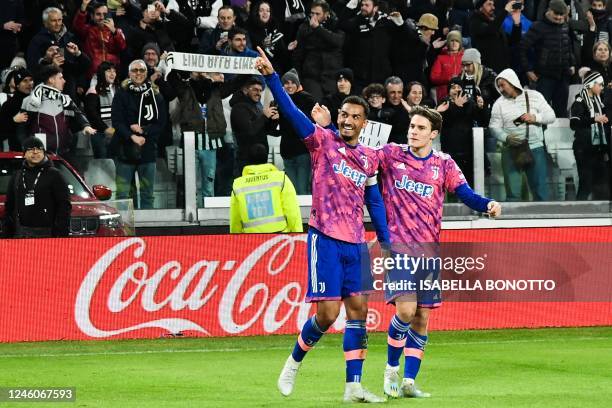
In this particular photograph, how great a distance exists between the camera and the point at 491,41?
70.3 ft

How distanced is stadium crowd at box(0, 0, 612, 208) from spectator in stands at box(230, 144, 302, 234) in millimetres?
2287

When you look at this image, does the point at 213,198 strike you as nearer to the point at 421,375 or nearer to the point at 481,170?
the point at 481,170

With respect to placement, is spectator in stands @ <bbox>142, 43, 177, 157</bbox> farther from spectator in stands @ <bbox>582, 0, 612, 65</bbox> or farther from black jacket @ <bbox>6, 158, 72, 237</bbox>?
spectator in stands @ <bbox>582, 0, 612, 65</bbox>

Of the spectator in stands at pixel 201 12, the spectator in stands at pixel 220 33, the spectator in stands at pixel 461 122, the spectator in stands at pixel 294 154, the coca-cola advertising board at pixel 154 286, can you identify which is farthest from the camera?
the spectator in stands at pixel 201 12

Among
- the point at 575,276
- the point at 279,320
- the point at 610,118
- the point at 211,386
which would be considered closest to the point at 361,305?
the point at 211,386

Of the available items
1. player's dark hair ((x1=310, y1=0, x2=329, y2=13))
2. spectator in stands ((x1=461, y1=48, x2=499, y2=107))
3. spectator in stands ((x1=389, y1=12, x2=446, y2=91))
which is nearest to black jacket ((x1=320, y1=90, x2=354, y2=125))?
player's dark hair ((x1=310, y1=0, x2=329, y2=13))

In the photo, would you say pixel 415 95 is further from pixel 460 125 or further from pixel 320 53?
pixel 320 53

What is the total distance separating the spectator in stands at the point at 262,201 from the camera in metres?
15.1

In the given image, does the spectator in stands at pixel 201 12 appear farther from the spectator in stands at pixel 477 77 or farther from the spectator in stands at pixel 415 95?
the spectator in stands at pixel 477 77

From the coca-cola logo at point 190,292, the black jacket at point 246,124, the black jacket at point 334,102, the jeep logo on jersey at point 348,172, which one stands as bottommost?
the coca-cola logo at point 190,292

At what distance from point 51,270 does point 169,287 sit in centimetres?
140

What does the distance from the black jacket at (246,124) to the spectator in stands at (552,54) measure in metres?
5.17

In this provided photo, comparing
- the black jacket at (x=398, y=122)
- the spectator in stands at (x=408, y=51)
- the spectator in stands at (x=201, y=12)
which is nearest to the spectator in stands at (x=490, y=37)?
the spectator in stands at (x=408, y=51)

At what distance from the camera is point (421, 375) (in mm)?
12195
